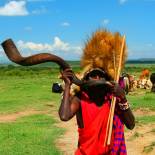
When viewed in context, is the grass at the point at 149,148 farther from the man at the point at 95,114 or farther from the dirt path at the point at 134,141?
the man at the point at 95,114

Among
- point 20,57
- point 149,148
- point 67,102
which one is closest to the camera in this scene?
point 20,57

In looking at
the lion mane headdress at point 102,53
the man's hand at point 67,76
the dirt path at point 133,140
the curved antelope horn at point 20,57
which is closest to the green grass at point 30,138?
the dirt path at point 133,140

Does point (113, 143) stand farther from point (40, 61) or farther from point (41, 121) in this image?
point (41, 121)

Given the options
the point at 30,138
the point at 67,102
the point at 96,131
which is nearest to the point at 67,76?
the point at 67,102

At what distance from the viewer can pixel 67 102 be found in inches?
148

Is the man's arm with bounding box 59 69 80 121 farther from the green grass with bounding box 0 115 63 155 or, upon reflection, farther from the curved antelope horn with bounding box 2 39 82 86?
the green grass with bounding box 0 115 63 155

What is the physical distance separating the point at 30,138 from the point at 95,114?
6.54 metres

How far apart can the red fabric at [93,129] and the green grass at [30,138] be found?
4.92m

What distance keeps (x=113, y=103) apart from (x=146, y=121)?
28.4ft

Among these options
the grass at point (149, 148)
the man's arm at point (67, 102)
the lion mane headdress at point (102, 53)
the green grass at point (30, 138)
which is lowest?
the green grass at point (30, 138)

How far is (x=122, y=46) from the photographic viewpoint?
387 centimetres

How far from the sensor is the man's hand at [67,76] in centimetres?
365

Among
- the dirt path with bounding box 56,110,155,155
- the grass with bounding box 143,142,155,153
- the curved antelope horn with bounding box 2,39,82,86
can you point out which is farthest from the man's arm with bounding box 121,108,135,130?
the grass with bounding box 143,142,155,153

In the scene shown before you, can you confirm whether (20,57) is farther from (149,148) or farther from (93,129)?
(149,148)
